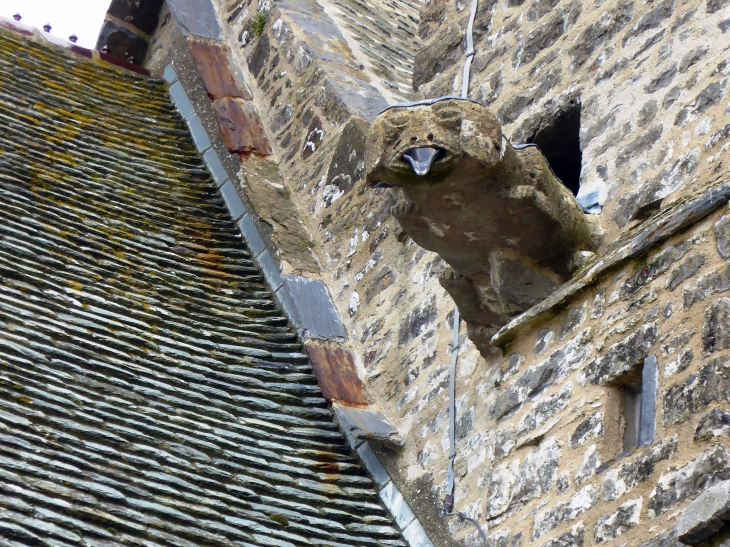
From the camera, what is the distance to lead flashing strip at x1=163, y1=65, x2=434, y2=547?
15.6 feet

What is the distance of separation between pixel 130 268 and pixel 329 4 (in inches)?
129

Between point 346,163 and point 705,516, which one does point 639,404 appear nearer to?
point 705,516

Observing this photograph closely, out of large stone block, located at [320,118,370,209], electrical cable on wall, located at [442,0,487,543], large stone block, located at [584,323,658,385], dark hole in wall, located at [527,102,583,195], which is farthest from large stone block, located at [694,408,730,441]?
large stone block, located at [320,118,370,209]

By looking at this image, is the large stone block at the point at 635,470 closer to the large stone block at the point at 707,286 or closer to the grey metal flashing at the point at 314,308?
the large stone block at the point at 707,286

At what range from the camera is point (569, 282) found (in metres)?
4.18

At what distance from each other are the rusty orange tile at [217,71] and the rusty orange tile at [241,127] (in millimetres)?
92

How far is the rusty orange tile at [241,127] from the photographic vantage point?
22.2ft

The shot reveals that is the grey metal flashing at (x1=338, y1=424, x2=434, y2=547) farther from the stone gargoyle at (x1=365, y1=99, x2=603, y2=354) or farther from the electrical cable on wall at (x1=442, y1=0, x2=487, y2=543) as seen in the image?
the stone gargoyle at (x1=365, y1=99, x2=603, y2=354)

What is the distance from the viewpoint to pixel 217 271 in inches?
235

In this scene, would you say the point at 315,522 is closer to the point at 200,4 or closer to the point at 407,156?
the point at 407,156

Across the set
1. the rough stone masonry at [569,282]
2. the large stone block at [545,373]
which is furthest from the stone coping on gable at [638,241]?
the large stone block at [545,373]

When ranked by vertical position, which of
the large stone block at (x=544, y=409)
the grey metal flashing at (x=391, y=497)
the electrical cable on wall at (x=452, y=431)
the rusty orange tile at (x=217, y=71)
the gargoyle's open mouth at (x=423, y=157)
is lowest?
the rusty orange tile at (x=217, y=71)

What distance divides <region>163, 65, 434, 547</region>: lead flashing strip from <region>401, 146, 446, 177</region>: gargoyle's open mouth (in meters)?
1.46

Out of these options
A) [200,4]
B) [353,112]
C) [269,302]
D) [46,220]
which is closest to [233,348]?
[269,302]
